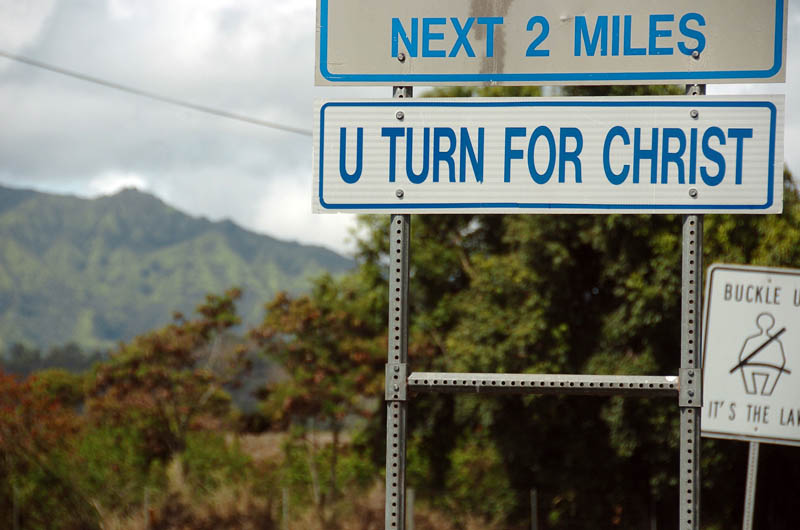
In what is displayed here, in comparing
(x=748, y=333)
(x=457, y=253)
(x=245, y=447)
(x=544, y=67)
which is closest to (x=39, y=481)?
(x=245, y=447)

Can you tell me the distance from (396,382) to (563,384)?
1.99ft

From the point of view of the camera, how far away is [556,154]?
347 cm

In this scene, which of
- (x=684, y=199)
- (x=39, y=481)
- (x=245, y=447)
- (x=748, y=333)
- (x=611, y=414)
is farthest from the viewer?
(x=245, y=447)

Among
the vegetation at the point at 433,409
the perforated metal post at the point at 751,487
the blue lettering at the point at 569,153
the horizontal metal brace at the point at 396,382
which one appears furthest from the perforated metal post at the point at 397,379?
the vegetation at the point at 433,409

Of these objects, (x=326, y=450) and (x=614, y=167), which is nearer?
(x=614, y=167)

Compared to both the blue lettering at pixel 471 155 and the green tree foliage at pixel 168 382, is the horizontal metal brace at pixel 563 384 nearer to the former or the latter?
the blue lettering at pixel 471 155

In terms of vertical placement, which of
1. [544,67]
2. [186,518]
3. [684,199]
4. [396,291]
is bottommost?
[186,518]

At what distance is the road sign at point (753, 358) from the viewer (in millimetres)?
5887

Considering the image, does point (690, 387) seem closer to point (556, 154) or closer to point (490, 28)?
point (556, 154)

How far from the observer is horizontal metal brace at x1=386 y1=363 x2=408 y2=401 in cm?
348

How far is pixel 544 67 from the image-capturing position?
3504 millimetres

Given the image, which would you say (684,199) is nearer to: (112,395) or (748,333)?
(748,333)

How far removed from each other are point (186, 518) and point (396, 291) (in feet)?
51.4

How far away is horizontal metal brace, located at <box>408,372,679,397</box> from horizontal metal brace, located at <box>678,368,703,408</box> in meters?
0.03
